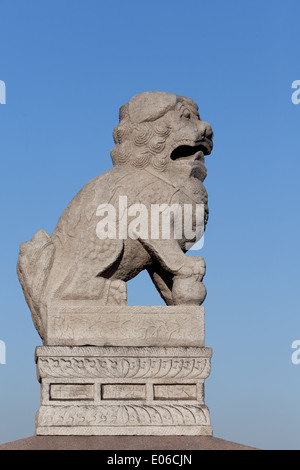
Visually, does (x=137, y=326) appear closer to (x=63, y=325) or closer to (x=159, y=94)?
(x=63, y=325)

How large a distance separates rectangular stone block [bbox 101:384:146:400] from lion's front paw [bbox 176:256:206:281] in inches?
42.7

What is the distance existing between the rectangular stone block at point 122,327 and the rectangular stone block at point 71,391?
380 millimetres

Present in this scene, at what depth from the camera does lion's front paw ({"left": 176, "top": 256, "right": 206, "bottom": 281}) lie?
859 cm

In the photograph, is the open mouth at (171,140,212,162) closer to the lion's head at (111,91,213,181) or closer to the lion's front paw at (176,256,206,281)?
the lion's head at (111,91,213,181)

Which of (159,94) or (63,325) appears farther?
(159,94)

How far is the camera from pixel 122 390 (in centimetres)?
832

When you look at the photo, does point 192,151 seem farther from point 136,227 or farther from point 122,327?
point 122,327

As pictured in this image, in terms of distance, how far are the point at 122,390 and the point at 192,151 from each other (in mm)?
2469

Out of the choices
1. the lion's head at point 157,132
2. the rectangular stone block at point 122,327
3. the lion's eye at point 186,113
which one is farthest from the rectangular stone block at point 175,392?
the lion's eye at point 186,113

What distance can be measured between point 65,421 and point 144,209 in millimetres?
2051

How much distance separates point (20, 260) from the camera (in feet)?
29.3

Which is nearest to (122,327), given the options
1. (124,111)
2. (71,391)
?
(71,391)

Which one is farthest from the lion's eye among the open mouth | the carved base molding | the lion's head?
the carved base molding
